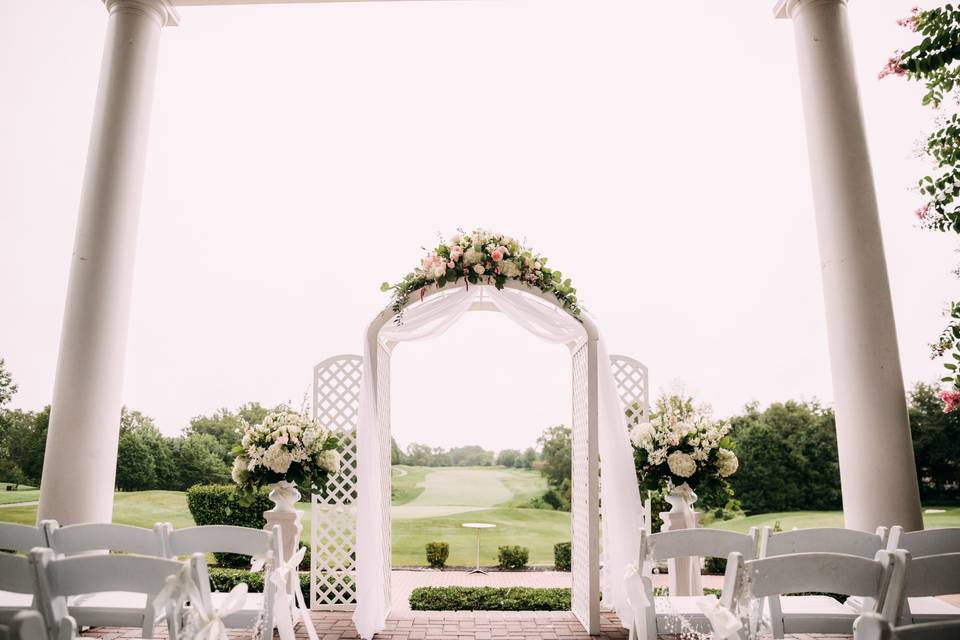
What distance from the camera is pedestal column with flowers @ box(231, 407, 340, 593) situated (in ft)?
15.3

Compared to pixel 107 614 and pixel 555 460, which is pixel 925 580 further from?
pixel 555 460

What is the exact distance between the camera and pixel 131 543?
9.25ft

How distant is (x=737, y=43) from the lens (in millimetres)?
9375

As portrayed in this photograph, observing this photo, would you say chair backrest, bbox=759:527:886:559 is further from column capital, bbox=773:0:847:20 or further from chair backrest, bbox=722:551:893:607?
column capital, bbox=773:0:847:20

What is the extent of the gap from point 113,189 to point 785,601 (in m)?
5.63

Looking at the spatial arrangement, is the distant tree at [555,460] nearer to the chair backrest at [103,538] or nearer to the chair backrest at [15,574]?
the chair backrest at [103,538]

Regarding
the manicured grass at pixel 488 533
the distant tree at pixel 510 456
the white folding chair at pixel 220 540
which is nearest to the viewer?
the white folding chair at pixel 220 540

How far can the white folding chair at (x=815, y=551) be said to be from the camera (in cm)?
275

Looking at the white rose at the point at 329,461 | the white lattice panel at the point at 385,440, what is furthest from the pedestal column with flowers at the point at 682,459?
the white rose at the point at 329,461

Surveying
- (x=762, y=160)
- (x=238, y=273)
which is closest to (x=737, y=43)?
(x=762, y=160)

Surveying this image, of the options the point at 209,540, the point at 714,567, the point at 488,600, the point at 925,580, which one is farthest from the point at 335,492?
the point at 714,567

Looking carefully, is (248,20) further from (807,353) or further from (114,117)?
(807,353)

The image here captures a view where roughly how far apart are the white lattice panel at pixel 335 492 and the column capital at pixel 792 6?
4.96 metres

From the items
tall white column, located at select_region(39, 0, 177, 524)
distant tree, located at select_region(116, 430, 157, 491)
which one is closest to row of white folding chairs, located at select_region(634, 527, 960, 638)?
tall white column, located at select_region(39, 0, 177, 524)
